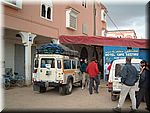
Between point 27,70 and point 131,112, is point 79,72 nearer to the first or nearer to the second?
point 27,70

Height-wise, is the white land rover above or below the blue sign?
below

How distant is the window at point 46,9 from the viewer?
65.0 feet

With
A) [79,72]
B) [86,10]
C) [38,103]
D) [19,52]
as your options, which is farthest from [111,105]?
[86,10]

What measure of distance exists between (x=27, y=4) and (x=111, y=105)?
10.0 meters

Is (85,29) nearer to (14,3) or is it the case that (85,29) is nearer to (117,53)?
(117,53)

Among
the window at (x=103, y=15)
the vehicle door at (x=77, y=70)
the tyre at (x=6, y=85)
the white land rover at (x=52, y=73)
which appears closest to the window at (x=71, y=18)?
the vehicle door at (x=77, y=70)

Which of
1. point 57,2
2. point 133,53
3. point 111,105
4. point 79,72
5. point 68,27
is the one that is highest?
point 57,2

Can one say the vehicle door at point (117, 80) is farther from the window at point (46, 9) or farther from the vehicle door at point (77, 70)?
the window at point (46, 9)

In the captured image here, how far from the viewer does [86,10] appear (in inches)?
1157

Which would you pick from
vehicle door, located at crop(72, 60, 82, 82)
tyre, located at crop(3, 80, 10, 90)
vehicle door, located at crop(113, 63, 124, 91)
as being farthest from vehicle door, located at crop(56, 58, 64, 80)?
tyre, located at crop(3, 80, 10, 90)

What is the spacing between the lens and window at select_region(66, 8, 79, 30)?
23.4 meters

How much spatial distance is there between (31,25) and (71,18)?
677 cm

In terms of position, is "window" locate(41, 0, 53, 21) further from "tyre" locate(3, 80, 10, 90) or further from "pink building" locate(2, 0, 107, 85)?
"tyre" locate(3, 80, 10, 90)

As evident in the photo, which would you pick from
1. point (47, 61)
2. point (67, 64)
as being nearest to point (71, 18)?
point (67, 64)
